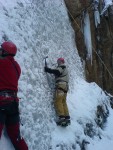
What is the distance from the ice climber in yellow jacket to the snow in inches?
7.0

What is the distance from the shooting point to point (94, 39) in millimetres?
17172

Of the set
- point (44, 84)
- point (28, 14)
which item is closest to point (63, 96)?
point (44, 84)

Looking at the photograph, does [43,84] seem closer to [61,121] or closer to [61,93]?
[61,93]

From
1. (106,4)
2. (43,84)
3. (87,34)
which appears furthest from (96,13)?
(43,84)

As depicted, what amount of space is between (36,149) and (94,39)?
1056 cm

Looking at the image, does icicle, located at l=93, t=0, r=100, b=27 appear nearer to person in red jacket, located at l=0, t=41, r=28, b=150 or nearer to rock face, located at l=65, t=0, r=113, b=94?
rock face, located at l=65, t=0, r=113, b=94

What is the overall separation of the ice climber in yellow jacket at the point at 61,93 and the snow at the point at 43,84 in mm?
178

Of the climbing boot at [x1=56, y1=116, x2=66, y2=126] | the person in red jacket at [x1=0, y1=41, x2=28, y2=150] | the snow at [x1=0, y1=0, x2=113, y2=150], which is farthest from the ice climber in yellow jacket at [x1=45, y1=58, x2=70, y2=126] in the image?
the person in red jacket at [x1=0, y1=41, x2=28, y2=150]

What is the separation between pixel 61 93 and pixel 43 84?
0.59 meters

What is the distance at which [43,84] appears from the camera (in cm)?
934

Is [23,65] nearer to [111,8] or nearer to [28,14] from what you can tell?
[28,14]

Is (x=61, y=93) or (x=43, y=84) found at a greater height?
(x=43, y=84)

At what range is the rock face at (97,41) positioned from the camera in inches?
610

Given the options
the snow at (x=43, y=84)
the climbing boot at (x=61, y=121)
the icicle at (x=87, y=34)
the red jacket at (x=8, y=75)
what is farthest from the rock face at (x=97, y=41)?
the red jacket at (x=8, y=75)
